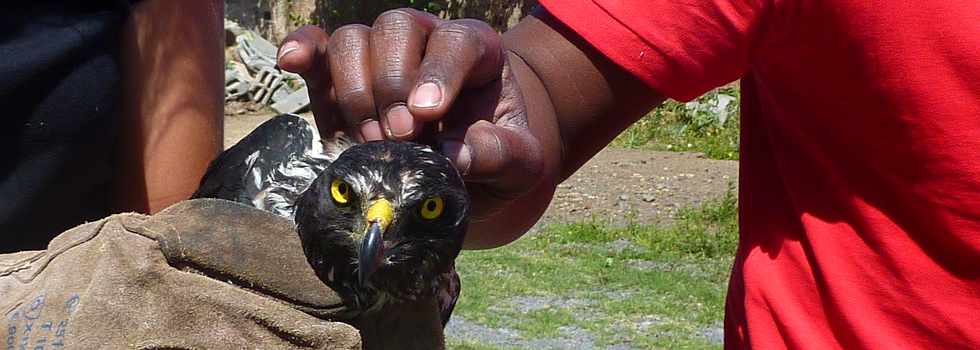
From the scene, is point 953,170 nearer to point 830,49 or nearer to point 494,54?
point 830,49

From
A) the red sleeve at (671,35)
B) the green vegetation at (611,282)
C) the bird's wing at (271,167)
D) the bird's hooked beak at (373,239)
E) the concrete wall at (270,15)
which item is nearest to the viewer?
the red sleeve at (671,35)

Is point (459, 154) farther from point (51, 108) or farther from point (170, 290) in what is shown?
point (51, 108)

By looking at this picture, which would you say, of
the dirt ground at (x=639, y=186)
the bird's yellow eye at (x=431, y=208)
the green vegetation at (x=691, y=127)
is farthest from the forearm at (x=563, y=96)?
the green vegetation at (x=691, y=127)

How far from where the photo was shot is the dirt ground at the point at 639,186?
1008 centimetres

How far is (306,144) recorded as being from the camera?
2.53 metres

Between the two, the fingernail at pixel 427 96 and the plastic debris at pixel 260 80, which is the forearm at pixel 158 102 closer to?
the fingernail at pixel 427 96

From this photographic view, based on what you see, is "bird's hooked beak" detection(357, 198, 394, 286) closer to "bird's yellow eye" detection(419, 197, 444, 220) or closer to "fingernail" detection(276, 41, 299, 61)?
"bird's yellow eye" detection(419, 197, 444, 220)

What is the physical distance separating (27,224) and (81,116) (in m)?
0.24

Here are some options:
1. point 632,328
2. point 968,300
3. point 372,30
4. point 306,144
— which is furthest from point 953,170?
point 632,328

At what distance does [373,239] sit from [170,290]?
433 mm

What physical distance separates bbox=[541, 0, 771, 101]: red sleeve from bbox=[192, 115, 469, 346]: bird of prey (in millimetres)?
352

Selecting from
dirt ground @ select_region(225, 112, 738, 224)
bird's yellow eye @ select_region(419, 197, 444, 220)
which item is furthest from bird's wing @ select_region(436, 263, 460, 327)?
dirt ground @ select_region(225, 112, 738, 224)

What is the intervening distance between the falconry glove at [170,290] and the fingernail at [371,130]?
0.24 meters

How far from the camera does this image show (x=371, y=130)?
6.72 ft
